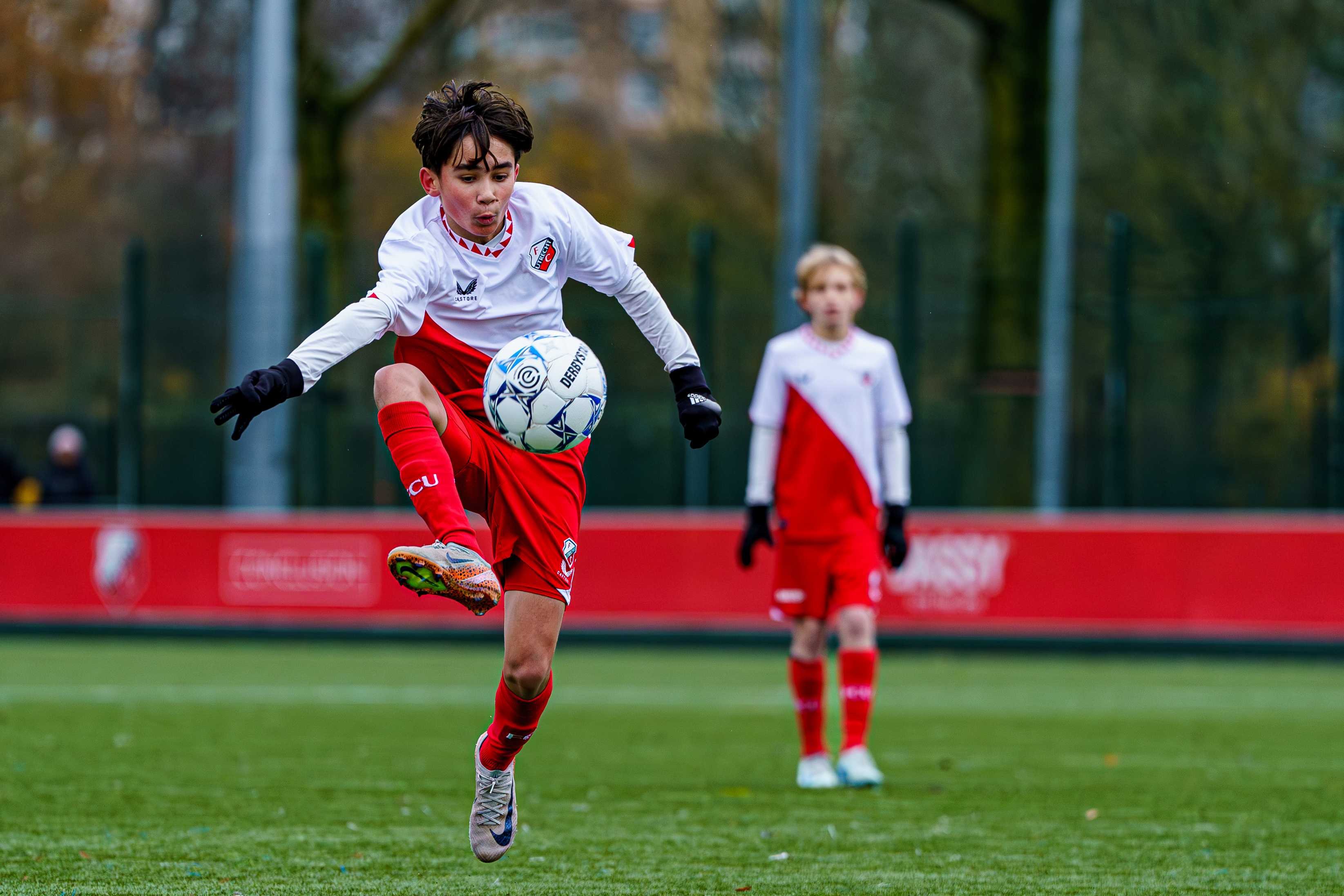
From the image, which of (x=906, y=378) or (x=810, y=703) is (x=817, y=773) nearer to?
(x=810, y=703)

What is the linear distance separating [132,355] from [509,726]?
44.0 ft

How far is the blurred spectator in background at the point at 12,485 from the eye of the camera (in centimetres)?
1716

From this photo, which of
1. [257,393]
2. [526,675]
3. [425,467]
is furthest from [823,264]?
[257,393]

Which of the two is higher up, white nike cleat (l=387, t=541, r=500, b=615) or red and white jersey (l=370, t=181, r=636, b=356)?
red and white jersey (l=370, t=181, r=636, b=356)

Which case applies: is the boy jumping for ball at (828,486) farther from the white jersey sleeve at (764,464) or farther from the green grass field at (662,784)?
the green grass field at (662,784)

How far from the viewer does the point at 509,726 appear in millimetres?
5246

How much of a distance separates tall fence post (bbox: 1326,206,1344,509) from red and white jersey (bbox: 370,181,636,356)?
12.3 m

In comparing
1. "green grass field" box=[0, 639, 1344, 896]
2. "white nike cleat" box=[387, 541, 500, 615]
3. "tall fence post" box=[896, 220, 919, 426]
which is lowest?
"green grass field" box=[0, 639, 1344, 896]

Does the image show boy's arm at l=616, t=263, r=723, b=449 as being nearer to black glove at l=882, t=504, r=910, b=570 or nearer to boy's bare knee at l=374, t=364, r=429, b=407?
boy's bare knee at l=374, t=364, r=429, b=407

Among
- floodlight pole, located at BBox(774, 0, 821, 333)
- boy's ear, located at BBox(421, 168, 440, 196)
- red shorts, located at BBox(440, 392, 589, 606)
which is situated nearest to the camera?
boy's ear, located at BBox(421, 168, 440, 196)

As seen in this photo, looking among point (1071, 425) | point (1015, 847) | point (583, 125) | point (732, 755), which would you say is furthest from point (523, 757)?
point (583, 125)

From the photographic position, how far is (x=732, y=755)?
8.24m

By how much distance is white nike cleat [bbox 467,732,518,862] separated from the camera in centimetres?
514

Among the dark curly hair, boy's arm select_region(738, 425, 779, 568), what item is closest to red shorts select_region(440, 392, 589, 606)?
the dark curly hair
